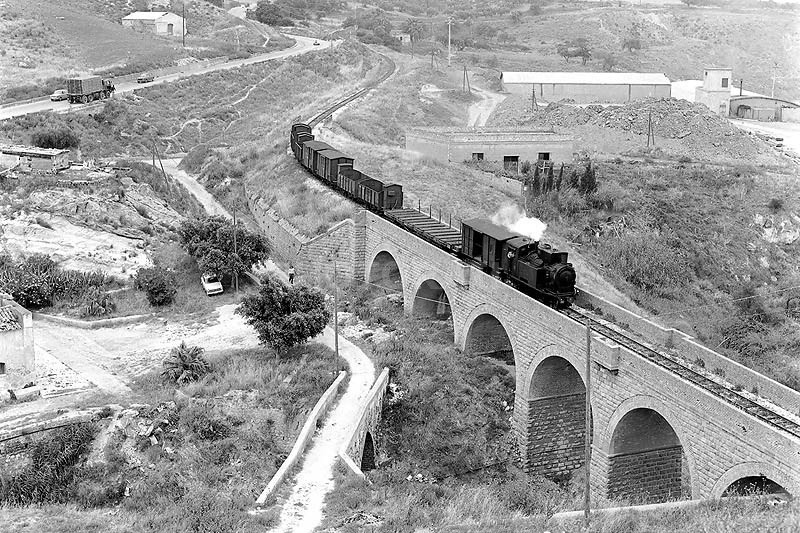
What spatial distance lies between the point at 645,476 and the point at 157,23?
8199 cm

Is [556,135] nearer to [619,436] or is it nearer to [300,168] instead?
[300,168]

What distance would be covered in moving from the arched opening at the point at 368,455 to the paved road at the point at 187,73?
1535 inches

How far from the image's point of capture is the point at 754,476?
19.0 metres

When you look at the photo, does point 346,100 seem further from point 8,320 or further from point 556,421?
point 556,421

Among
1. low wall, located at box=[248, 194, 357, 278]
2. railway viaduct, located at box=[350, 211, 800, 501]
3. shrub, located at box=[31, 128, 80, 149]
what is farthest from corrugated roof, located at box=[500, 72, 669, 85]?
railway viaduct, located at box=[350, 211, 800, 501]

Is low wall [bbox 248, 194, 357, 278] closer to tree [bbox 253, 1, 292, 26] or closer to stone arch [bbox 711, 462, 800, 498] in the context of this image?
stone arch [bbox 711, 462, 800, 498]

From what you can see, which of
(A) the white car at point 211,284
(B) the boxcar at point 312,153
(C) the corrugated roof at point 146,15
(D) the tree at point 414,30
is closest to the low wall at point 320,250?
(A) the white car at point 211,284

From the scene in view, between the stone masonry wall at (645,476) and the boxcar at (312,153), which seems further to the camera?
the boxcar at (312,153)

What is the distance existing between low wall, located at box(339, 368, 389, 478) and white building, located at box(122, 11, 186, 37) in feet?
234

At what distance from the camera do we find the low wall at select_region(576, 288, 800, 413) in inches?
822

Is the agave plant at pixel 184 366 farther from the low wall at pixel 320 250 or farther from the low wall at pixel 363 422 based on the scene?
the low wall at pixel 320 250

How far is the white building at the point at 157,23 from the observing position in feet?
303

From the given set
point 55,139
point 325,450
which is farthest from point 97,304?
point 55,139

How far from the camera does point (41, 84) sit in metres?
65.4
